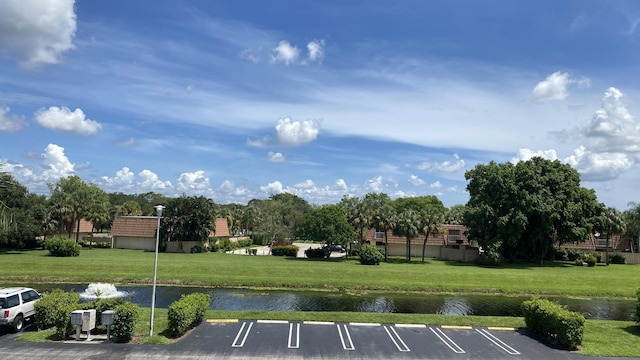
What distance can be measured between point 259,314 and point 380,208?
1661 inches

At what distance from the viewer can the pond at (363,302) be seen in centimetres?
3180

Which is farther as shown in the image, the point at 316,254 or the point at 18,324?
the point at 316,254

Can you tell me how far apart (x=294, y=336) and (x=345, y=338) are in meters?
2.39

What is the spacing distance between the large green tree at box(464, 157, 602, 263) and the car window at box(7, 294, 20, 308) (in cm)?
5485

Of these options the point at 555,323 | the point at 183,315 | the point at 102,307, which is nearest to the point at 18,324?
the point at 102,307

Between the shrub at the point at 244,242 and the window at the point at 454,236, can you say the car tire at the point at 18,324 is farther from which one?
the shrub at the point at 244,242

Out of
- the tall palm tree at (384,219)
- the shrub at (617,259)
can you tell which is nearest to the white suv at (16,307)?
the tall palm tree at (384,219)

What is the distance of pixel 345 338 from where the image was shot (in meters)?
21.3

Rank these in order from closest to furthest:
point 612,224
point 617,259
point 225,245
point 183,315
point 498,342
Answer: point 183,315, point 498,342, point 612,224, point 617,259, point 225,245

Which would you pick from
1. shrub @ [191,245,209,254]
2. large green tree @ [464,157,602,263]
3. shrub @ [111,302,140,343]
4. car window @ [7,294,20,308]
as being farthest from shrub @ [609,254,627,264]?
car window @ [7,294,20,308]

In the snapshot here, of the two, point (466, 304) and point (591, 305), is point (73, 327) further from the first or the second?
point (591, 305)

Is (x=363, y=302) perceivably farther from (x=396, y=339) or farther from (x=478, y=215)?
(x=478, y=215)

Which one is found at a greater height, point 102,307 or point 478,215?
point 478,215

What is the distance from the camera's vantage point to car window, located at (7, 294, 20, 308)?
2012 cm
